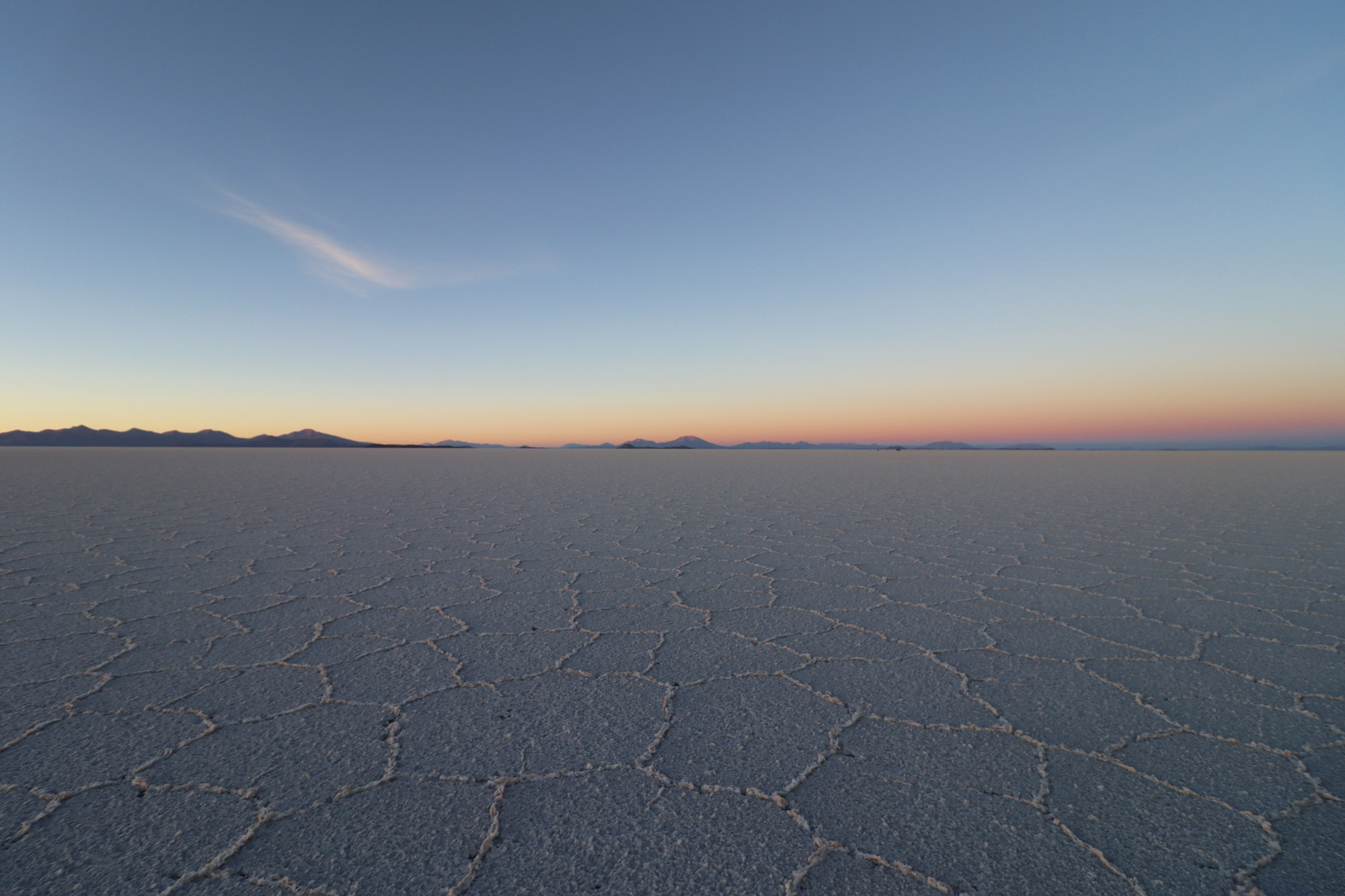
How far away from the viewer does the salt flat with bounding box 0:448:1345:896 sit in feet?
3.34

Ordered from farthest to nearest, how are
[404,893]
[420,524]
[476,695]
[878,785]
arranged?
1. [420,524]
2. [476,695]
3. [878,785]
4. [404,893]

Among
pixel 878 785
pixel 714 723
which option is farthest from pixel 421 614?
pixel 878 785

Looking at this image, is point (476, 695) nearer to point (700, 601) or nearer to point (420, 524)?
point (700, 601)

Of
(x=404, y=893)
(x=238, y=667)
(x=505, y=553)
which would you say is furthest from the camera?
(x=505, y=553)

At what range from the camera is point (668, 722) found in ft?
4.93

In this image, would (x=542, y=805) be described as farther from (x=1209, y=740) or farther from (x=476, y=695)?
(x=1209, y=740)

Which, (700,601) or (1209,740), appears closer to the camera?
(1209,740)

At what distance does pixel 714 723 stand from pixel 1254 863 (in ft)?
3.30

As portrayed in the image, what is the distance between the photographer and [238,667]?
1.80 meters

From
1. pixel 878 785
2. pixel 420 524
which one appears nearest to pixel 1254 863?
pixel 878 785

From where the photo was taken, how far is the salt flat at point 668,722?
3.34 feet

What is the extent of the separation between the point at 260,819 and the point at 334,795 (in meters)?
0.12

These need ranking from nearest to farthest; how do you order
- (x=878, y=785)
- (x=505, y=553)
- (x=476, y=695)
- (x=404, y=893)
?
(x=404, y=893), (x=878, y=785), (x=476, y=695), (x=505, y=553)

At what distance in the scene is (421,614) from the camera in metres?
2.36
